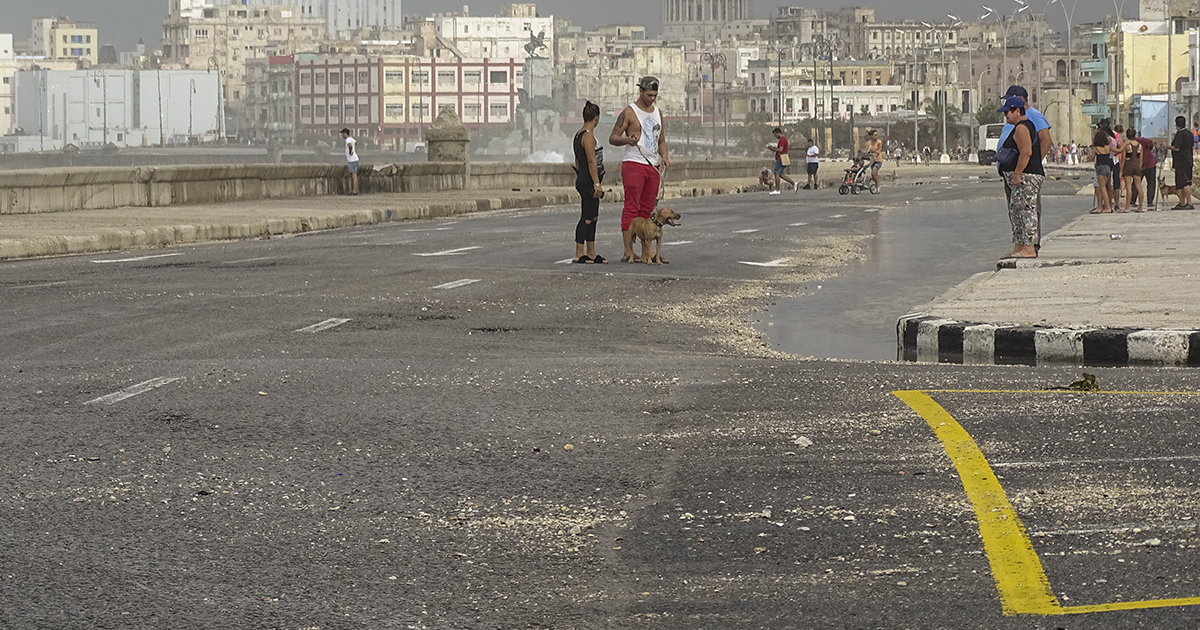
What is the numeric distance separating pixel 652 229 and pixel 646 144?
0.97 metres

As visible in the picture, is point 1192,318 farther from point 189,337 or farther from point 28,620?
point 28,620

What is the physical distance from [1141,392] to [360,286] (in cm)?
840

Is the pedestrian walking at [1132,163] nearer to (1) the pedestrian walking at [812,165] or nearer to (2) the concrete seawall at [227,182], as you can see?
(2) the concrete seawall at [227,182]

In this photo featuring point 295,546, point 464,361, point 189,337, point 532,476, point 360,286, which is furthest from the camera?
point 360,286

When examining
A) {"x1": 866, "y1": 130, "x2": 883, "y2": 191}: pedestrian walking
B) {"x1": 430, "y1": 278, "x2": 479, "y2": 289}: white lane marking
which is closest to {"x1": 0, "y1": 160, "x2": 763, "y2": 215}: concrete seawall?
{"x1": 866, "y1": 130, "x2": 883, "y2": 191}: pedestrian walking

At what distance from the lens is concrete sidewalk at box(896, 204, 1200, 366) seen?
11.3 metres

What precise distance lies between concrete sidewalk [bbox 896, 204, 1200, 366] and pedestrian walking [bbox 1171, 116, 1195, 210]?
14.1 m

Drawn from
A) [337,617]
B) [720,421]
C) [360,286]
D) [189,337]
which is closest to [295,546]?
[337,617]

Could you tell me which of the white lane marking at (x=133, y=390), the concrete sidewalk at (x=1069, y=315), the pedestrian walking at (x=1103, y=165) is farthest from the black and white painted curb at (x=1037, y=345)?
the pedestrian walking at (x=1103, y=165)

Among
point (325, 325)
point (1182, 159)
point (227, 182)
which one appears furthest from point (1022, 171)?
point (227, 182)

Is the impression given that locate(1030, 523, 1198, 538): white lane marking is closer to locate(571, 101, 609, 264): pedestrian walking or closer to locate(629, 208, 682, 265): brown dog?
locate(629, 208, 682, 265): brown dog

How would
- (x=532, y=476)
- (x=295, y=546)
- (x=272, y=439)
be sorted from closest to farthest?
(x=295, y=546) < (x=532, y=476) < (x=272, y=439)

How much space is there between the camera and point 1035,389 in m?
9.14

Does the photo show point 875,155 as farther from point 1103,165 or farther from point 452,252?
point 452,252
